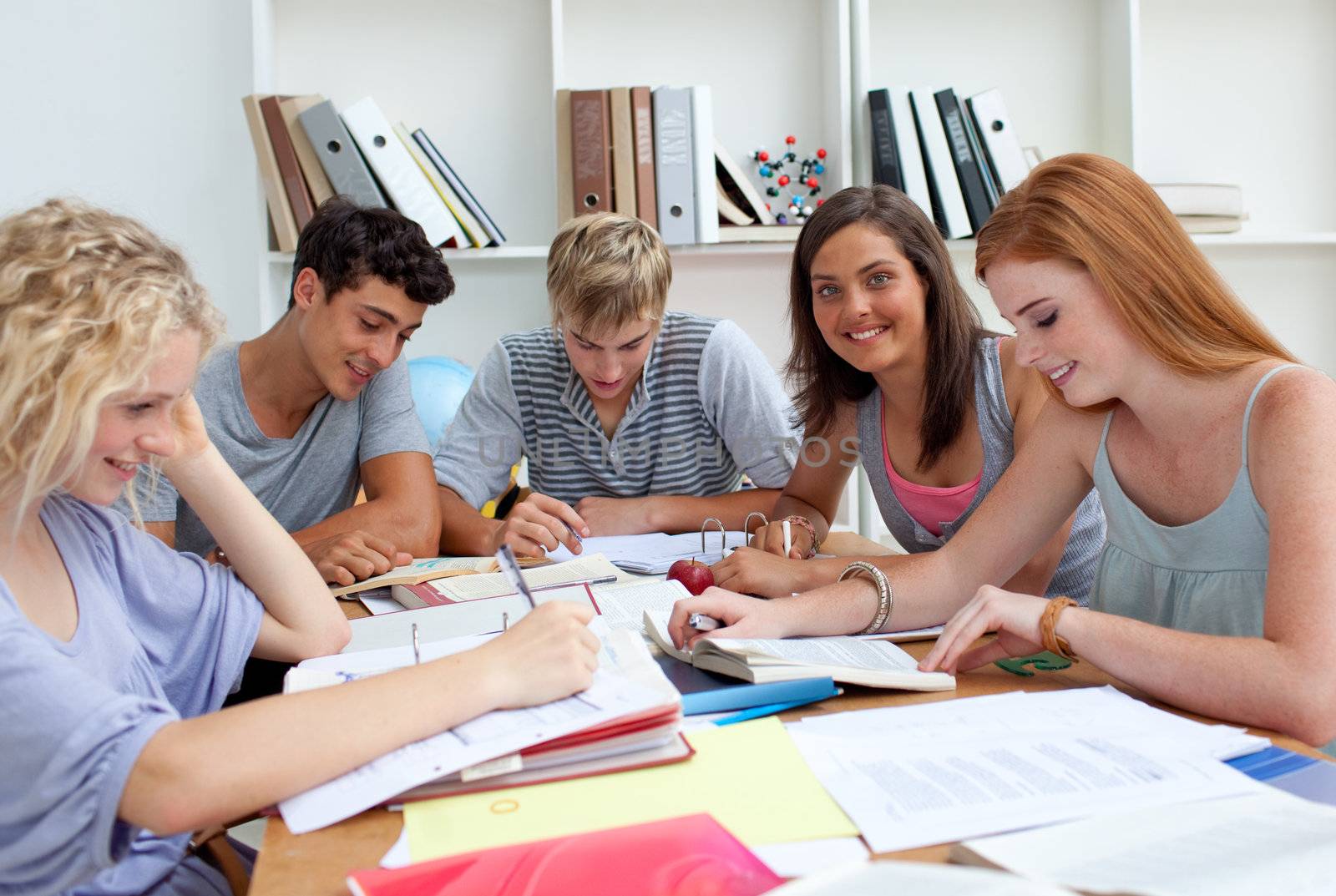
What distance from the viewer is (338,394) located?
1919 mm

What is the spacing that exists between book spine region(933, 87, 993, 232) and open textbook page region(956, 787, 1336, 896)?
2.33m

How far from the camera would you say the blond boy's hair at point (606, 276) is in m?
1.94

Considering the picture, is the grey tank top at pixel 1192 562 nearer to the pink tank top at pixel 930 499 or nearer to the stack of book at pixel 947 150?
the pink tank top at pixel 930 499

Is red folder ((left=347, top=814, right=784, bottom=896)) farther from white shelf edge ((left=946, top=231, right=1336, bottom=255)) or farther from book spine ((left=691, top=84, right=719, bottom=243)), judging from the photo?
white shelf edge ((left=946, top=231, right=1336, bottom=255))

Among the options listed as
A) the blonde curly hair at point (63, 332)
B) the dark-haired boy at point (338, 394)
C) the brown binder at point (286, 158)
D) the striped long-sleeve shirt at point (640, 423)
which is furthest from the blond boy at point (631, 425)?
the blonde curly hair at point (63, 332)

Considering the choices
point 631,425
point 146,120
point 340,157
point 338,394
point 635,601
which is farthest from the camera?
point 340,157

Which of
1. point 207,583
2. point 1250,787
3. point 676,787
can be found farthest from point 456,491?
point 1250,787

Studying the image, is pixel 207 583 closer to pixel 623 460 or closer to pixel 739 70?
pixel 623 460

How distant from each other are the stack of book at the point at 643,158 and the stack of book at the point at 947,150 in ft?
1.50

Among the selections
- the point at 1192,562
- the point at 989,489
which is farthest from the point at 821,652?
the point at 989,489

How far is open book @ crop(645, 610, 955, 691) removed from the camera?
996 mm

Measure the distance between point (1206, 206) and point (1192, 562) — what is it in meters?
2.07

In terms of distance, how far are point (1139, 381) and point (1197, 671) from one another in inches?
14.5

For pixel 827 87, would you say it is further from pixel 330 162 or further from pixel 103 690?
pixel 103 690
